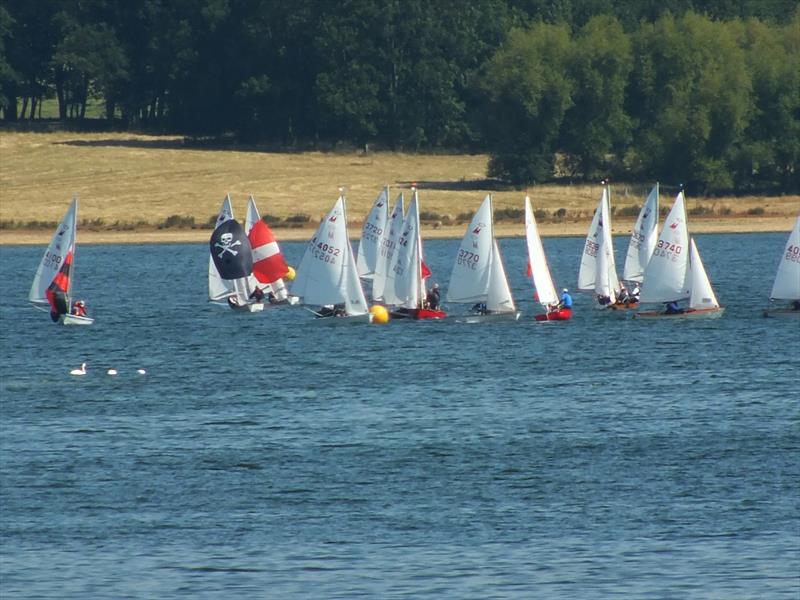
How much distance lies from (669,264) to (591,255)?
22.8 ft

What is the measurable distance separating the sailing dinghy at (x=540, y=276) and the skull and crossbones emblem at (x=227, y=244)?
49.8ft

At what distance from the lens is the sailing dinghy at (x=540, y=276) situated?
274 feet

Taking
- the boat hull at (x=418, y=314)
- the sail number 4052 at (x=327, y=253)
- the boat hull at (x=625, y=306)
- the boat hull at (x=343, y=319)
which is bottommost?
the boat hull at (x=343, y=319)

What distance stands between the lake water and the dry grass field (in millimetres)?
60267

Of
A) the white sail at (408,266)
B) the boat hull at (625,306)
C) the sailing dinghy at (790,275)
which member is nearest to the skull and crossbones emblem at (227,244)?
the white sail at (408,266)

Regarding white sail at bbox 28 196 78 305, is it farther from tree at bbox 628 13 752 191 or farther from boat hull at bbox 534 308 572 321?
tree at bbox 628 13 752 191

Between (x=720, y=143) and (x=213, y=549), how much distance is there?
12381 centimetres

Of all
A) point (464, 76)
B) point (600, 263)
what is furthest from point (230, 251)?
point (464, 76)

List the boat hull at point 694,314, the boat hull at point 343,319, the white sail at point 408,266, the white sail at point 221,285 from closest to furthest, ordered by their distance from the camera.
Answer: the white sail at point 408,266, the boat hull at point 694,314, the boat hull at point 343,319, the white sail at point 221,285

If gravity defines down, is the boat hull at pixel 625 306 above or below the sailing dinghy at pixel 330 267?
below

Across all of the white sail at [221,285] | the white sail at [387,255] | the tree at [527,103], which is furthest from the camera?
the tree at [527,103]

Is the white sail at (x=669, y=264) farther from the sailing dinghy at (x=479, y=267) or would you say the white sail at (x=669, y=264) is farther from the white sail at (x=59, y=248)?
the white sail at (x=59, y=248)

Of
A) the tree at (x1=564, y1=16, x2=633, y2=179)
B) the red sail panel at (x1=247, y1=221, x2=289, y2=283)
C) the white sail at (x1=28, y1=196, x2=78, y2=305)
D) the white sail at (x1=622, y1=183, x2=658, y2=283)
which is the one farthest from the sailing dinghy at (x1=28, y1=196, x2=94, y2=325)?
the tree at (x1=564, y1=16, x2=633, y2=179)

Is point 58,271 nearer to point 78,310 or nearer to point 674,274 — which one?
point 78,310
